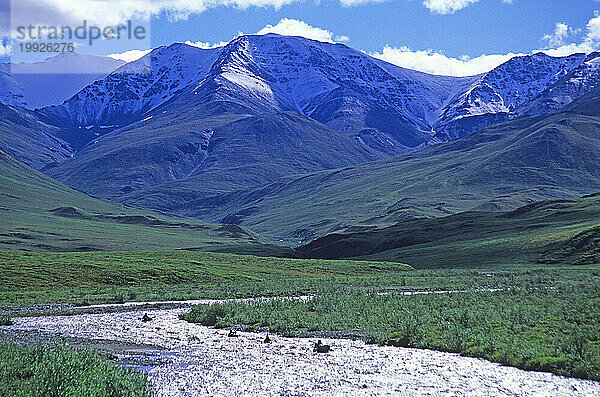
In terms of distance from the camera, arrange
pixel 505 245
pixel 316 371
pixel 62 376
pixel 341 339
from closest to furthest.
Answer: pixel 62 376 → pixel 316 371 → pixel 341 339 → pixel 505 245

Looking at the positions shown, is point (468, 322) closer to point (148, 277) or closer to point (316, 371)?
point (316, 371)

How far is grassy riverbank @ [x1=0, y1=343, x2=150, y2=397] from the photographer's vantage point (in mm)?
18141

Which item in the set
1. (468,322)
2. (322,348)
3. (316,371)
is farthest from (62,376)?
(468,322)

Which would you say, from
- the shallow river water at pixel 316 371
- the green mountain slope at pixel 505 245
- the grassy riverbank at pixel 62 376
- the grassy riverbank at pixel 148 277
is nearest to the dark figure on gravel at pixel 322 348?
the shallow river water at pixel 316 371

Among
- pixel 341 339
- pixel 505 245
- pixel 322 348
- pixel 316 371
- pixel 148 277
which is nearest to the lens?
pixel 316 371

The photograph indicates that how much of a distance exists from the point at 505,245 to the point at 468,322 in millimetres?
121055

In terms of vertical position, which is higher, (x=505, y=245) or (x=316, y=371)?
(x=505, y=245)

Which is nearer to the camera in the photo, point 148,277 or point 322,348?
point 322,348

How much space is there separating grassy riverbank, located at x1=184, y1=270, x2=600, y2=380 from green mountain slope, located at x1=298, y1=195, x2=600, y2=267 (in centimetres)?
8141

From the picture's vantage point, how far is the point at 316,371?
80.4 feet

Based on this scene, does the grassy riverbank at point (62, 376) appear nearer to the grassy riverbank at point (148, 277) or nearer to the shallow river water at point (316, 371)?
the shallow river water at point (316, 371)

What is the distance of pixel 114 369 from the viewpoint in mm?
20922

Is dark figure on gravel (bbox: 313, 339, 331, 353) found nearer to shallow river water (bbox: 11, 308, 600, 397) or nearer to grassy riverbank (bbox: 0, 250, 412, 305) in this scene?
shallow river water (bbox: 11, 308, 600, 397)

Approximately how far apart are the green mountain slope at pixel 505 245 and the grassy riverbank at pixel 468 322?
267 feet
